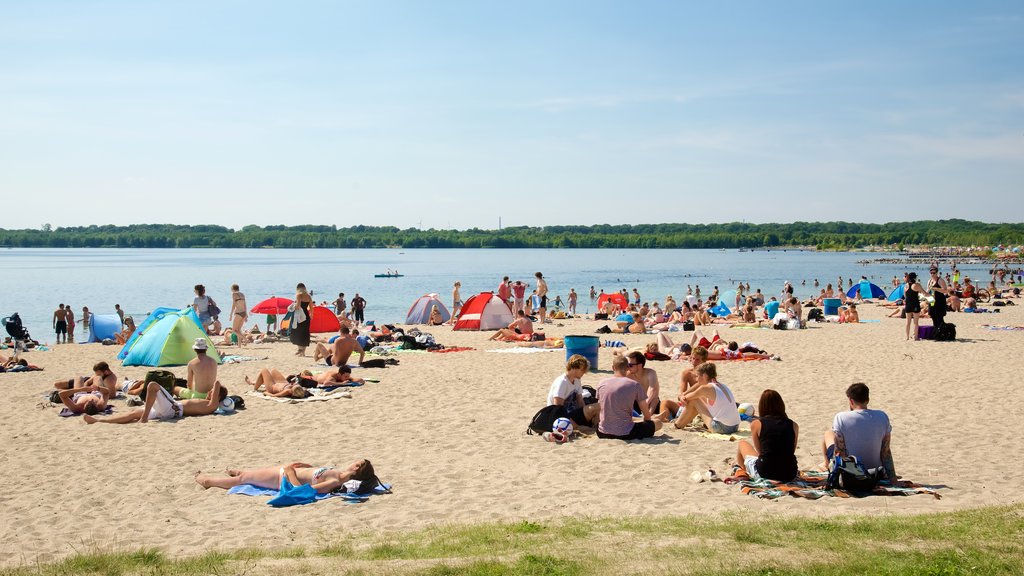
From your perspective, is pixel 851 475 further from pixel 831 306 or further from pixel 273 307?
pixel 831 306

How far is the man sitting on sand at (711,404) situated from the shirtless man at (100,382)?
24.7 feet

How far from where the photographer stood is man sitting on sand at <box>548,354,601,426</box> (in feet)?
28.9

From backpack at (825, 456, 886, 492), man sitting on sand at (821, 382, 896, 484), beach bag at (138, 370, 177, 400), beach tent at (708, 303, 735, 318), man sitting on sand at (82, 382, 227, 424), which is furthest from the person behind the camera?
beach tent at (708, 303, 735, 318)

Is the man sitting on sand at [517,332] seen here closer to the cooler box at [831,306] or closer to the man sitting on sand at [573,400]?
the man sitting on sand at [573,400]

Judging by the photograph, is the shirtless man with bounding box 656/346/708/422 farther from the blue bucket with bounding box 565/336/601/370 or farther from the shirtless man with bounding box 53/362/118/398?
the shirtless man with bounding box 53/362/118/398

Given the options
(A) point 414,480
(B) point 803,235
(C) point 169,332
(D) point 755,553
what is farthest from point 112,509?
(B) point 803,235

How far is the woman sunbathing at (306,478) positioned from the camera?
21.8 feet

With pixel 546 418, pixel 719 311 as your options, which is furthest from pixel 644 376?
pixel 719 311

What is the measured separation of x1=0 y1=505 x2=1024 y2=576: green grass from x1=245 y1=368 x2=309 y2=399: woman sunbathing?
19.3ft

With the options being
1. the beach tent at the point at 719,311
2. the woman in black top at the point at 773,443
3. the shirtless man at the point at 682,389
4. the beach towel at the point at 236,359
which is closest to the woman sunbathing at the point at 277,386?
the beach towel at the point at 236,359

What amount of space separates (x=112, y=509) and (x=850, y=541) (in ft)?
17.5

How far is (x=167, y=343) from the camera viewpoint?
584 inches

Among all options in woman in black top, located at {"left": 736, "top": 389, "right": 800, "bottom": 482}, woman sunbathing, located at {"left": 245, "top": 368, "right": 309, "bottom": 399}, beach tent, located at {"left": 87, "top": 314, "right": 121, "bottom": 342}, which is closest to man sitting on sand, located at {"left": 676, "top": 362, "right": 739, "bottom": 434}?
woman in black top, located at {"left": 736, "top": 389, "right": 800, "bottom": 482}

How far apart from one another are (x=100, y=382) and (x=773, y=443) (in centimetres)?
872
